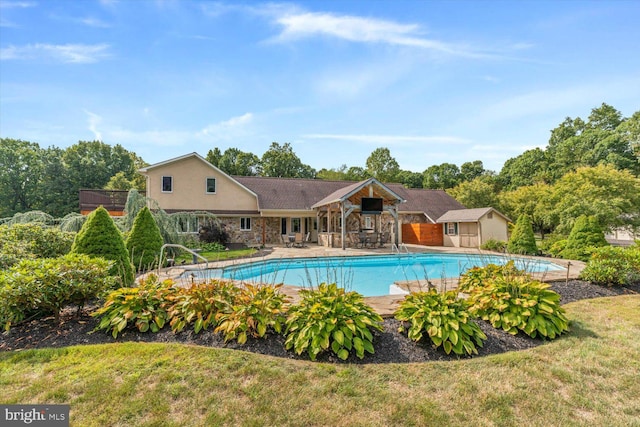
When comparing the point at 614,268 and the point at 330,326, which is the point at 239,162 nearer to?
the point at 614,268

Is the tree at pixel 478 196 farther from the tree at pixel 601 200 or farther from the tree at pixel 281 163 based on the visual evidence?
the tree at pixel 281 163

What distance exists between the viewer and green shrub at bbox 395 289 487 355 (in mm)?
3686

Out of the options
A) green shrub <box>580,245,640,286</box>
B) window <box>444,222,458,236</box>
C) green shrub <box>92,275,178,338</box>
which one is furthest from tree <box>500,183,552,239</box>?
green shrub <box>92,275,178,338</box>

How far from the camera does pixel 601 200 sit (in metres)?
17.2

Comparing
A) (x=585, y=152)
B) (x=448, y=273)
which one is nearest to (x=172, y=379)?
(x=448, y=273)

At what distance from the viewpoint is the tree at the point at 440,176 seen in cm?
5187

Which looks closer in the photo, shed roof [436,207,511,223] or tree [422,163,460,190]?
shed roof [436,207,511,223]

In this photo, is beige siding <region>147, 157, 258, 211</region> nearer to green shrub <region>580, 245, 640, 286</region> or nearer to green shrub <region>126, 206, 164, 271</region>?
green shrub <region>126, 206, 164, 271</region>

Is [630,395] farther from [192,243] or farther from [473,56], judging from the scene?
[192,243]

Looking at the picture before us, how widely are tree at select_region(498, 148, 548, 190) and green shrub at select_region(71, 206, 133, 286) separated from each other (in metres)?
45.2

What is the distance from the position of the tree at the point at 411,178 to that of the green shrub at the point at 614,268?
151 feet

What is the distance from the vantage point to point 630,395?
3061 millimetres

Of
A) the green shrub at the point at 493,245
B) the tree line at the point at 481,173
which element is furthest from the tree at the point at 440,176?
the green shrub at the point at 493,245

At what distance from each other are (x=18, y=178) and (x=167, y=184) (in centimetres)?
3059
